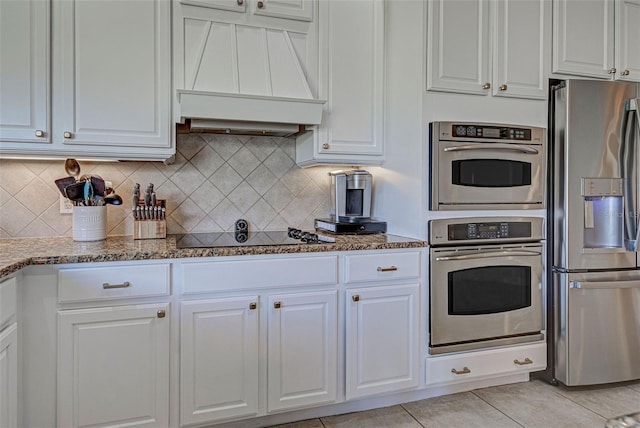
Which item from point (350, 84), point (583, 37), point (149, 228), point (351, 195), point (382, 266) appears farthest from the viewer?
point (351, 195)

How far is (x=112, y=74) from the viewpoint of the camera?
6.63 ft

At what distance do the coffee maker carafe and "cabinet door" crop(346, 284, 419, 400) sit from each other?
574 millimetres

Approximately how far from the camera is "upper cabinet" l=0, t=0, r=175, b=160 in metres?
1.89

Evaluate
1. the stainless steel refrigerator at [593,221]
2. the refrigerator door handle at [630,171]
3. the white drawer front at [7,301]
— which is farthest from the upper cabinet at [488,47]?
the white drawer front at [7,301]

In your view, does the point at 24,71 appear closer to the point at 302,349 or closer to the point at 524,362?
the point at 302,349

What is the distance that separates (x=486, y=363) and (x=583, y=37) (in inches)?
77.4

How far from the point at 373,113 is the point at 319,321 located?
46.7 inches

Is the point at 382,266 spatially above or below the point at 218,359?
above

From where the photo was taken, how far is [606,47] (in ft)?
8.39

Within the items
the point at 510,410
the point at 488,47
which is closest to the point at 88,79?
the point at 488,47

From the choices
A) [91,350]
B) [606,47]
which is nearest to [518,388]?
[606,47]

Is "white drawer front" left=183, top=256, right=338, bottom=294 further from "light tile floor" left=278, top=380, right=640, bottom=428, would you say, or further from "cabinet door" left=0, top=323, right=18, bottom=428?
"light tile floor" left=278, top=380, right=640, bottom=428

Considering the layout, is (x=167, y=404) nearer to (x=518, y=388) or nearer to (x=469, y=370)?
(x=469, y=370)

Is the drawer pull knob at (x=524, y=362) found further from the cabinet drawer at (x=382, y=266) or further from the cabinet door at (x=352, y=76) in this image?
the cabinet door at (x=352, y=76)
